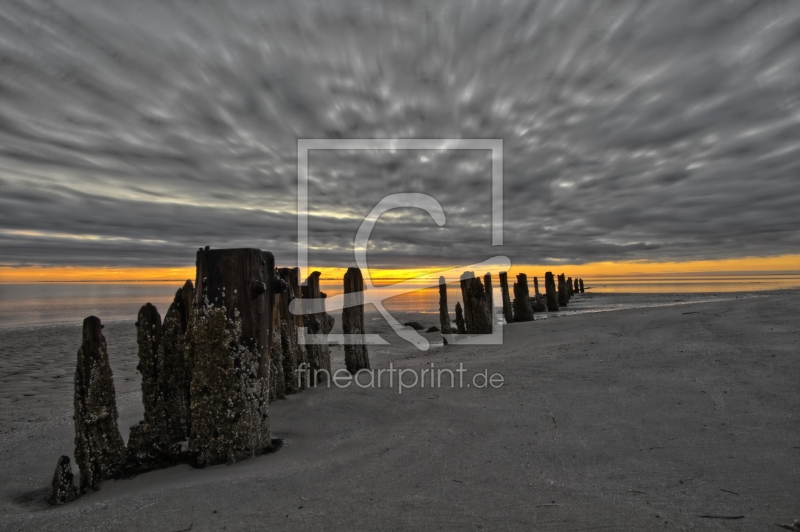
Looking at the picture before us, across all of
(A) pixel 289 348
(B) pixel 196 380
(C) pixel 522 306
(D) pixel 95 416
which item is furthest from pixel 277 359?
(C) pixel 522 306

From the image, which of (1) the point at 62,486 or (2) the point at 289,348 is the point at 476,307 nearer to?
(2) the point at 289,348

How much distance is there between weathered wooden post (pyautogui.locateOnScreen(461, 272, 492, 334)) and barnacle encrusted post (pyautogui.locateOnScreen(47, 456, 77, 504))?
36.4ft

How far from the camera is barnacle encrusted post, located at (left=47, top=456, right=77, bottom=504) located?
3.15 meters

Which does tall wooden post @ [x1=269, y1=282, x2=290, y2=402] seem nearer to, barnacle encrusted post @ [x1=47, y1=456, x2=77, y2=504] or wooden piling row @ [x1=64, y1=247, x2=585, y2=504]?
wooden piling row @ [x1=64, y1=247, x2=585, y2=504]

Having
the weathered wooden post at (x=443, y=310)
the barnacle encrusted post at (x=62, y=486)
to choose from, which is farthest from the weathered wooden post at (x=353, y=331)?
the weathered wooden post at (x=443, y=310)

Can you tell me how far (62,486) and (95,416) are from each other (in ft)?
1.77

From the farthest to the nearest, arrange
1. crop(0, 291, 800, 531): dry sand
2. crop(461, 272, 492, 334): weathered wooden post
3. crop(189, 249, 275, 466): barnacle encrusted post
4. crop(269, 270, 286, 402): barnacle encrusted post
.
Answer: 1. crop(461, 272, 492, 334): weathered wooden post
2. crop(269, 270, 286, 402): barnacle encrusted post
3. crop(189, 249, 275, 466): barnacle encrusted post
4. crop(0, 291, 800, 531): dry sand

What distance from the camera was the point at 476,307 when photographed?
13.3 meters

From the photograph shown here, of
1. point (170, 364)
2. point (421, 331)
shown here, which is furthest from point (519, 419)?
point (421, 331)

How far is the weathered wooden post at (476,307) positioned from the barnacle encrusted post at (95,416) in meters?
10.7

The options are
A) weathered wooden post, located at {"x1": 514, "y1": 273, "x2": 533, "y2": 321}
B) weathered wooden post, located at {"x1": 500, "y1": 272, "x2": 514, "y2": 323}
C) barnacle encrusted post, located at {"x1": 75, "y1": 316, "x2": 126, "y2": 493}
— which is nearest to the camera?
barnacle encrusted post, located at {"x1": 75, "y1": 316, "x2": 126, "y2": 493}

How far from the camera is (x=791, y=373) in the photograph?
14.9 feet

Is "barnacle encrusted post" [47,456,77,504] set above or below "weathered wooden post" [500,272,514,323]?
below

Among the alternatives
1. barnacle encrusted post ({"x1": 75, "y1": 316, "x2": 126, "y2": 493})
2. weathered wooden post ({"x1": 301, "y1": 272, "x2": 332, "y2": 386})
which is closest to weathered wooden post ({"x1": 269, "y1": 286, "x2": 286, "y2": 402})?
weathered wooden post ({"x1": 301, "y1": 272, "x2": 332, "y2": 386})
